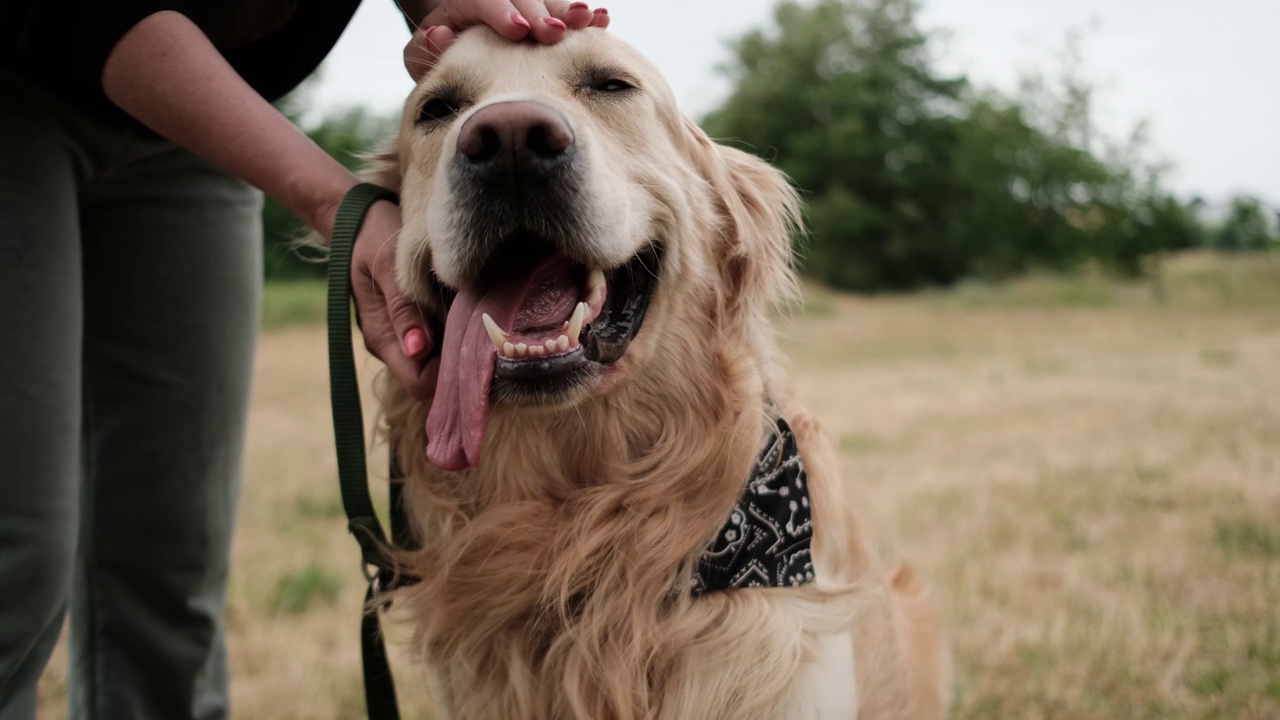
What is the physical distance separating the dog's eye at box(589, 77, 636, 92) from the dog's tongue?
1.50 feet

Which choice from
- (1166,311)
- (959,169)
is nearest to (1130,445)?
(1166,311)

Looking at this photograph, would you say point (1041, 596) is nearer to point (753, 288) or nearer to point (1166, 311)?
point (753, 288)

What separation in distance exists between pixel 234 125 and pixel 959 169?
31150 mm

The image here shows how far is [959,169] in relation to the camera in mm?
30281

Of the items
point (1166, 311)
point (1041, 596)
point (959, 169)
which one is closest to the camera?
point (1041, 596)

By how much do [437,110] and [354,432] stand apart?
762 millimetres

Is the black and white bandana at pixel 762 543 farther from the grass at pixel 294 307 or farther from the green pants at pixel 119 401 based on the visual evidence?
the grass at pixel 294 307

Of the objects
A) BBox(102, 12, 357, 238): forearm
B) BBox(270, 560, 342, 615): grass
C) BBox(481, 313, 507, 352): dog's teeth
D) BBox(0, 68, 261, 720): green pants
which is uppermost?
BBox(102, 12, 357, 238): forearm

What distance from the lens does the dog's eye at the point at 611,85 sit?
2.10 meters

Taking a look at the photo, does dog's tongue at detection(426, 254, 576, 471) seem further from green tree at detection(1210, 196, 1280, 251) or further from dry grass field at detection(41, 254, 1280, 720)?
green tree at detection(1210, 196, 1280, 251)

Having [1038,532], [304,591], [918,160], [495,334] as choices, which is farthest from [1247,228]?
[495,334]

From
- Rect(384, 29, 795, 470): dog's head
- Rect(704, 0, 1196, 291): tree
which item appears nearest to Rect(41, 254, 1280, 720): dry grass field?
Rect(384, 29, 795, 470): dog's head

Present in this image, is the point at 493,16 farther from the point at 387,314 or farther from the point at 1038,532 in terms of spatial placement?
the point at 1038,532

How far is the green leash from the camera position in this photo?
171 cm
